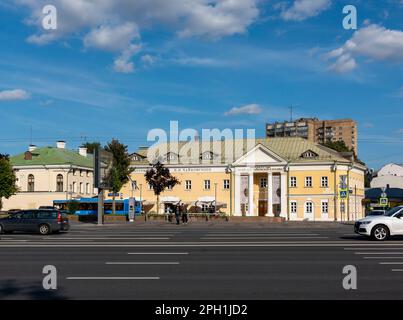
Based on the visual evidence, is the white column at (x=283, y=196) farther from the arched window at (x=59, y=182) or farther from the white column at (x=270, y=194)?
the arched window at (x=59, y=182)

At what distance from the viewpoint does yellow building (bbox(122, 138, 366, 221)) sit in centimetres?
7212

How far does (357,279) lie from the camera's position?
12.3 meters

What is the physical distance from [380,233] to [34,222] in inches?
704

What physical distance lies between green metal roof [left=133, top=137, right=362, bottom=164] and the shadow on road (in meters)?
63.1

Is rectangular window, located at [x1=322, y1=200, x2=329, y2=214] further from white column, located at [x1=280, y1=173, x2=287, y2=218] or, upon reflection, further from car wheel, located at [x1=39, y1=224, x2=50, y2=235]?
car wheel, located at [x1=39, y1=224, x2=50, y2=235]

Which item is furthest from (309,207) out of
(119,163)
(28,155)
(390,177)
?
(390,177)

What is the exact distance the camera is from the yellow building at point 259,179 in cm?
7212

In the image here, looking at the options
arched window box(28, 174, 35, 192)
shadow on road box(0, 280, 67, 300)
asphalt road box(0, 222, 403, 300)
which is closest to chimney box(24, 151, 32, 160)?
arched window box(28, 174, 35, 192)

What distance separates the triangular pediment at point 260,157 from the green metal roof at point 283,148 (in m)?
0.58

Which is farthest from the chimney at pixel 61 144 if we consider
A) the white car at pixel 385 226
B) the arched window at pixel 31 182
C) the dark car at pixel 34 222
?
the white car at pixel 385 226

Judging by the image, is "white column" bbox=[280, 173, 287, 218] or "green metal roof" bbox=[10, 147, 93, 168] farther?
"green metal roof" bbox=[10, 147, 93, 168]
